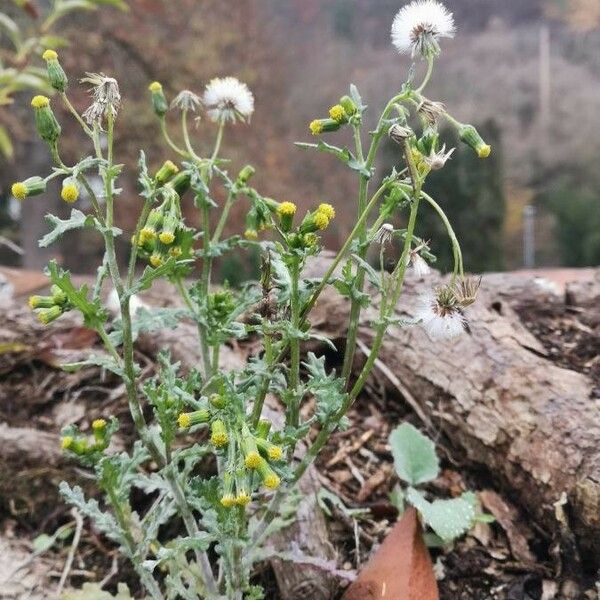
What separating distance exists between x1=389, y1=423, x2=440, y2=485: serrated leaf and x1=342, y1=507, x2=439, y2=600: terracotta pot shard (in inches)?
3.1

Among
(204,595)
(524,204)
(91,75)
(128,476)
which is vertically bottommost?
(204,595)

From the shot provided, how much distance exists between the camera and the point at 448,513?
0.73 meters

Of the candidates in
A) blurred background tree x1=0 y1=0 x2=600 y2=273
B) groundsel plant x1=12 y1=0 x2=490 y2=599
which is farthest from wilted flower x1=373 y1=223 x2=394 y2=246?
blurred background tree x1=0 y1=0 x2=600 y2=273

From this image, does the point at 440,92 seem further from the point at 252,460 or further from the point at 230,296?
the point at 252,460

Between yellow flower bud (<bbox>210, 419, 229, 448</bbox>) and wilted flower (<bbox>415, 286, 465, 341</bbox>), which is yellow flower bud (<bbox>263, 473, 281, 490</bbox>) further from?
wilted flower (<bbox>415, 286, 465, 341</bbox>)

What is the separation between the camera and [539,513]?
75 cm

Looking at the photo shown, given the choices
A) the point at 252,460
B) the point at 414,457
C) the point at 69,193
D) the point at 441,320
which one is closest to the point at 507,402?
the point at 414,457

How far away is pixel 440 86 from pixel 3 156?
54.1 inches

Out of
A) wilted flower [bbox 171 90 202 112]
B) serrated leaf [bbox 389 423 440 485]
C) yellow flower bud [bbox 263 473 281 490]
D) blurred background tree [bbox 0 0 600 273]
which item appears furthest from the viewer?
blurred background tree [bbox 0 0 600 273]

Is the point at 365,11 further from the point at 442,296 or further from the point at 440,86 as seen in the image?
the point at 442,296

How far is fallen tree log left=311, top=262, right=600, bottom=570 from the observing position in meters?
0.71

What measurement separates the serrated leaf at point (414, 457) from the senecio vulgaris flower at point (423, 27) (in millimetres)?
432

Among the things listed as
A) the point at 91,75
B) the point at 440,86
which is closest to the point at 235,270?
the point at 440,86

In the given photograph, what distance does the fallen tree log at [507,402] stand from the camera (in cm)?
71
